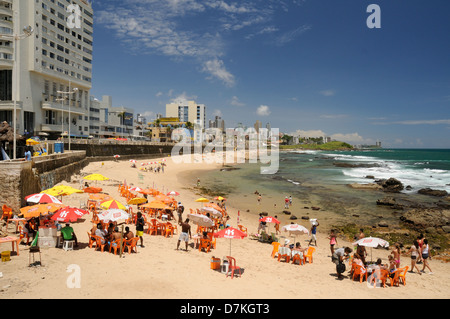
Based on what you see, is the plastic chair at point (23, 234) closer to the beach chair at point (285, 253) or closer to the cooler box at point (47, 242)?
the cooler box at point (47, 242)

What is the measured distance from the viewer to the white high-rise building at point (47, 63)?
140 feet

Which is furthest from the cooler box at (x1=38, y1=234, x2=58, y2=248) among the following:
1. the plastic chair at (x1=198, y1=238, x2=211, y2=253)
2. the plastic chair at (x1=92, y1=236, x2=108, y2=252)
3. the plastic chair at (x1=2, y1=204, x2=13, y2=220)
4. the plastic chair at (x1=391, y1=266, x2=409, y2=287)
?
the plastic chair at (x1=391, y1=266, x2=409, y2=287)

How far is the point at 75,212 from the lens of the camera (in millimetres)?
10078

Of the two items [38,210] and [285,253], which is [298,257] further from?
[38,210]

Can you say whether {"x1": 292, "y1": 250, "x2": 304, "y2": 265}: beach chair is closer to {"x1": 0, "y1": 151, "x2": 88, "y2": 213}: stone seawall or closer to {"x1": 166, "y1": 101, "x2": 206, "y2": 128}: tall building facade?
{"x1": 0, "y1": 151, "x2": 88, "y2": 213}: stone seawall

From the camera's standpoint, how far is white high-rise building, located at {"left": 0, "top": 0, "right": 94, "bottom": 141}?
4266cm

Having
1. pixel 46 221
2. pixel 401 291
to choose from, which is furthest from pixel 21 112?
pixel 401 291

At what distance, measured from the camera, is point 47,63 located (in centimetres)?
4803

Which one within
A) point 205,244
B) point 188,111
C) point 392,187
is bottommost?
point 392,187

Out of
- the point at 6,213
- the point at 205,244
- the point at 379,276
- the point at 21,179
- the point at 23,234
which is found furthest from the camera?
the point at 21,179

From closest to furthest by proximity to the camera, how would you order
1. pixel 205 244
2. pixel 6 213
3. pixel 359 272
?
1. pixel 359 272
2. pixel 205 244
3. pixel 6 213

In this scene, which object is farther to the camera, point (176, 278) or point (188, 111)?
point (188, 111)

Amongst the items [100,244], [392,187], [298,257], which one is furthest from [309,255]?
[392,187]
